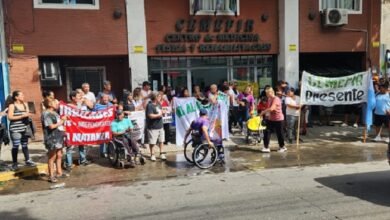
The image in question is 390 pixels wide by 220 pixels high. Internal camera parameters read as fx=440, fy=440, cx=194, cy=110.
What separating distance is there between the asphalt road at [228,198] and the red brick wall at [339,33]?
26.6 ft

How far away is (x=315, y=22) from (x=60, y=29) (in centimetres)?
883

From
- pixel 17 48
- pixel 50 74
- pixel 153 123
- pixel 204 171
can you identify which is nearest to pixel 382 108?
pixel 204 171

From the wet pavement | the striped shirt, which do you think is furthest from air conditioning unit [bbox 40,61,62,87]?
the striped shirt

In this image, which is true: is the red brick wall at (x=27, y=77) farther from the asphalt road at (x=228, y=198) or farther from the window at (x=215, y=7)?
the asphalt road at (x=228, y=198)

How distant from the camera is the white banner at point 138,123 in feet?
34.6

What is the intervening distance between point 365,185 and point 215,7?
900 cm

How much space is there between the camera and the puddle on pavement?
8.32 metres

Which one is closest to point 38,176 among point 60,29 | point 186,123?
point 186,123

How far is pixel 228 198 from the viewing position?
6848mm

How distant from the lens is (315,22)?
52.0ft

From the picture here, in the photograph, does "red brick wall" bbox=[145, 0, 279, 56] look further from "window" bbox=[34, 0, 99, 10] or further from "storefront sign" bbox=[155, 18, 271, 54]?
"window" bbox=[34, 0, 99, 10]

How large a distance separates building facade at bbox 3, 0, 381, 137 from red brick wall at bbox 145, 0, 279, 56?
0.03m

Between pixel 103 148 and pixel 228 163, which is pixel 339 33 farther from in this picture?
pixel 103 148

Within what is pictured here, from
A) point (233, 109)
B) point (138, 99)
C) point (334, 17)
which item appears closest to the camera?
point (138, 99)
